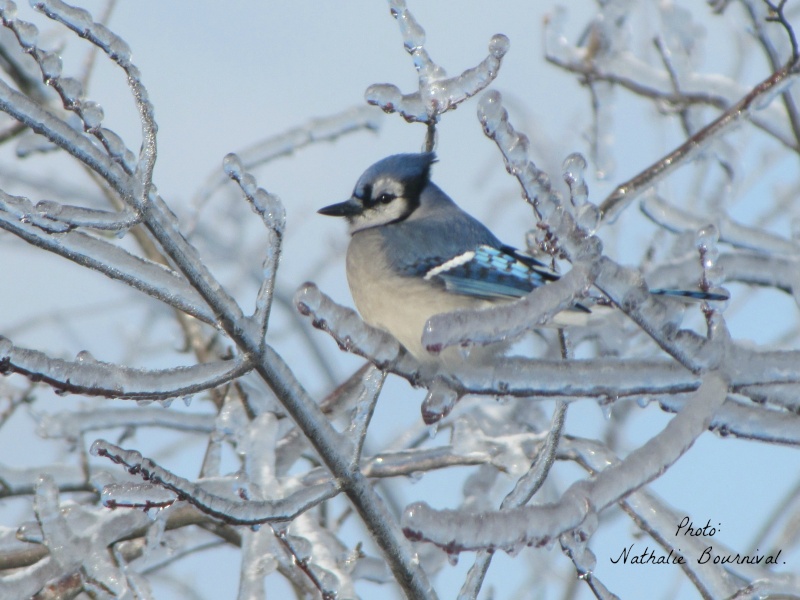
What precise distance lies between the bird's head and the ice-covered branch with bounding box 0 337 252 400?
128 centimetres

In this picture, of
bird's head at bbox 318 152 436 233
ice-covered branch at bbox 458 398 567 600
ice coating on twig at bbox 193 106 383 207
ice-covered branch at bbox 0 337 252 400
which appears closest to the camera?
ice-covered branch at bbox 0 337 252 400

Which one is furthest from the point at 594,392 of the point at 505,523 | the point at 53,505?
the point at 53,505

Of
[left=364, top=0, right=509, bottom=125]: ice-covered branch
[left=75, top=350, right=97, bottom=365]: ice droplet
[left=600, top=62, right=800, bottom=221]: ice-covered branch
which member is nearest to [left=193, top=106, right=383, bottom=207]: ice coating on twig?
[left=600, top=62, right=800, bottom=221]: ice-covered branch

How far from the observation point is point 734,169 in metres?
2.88

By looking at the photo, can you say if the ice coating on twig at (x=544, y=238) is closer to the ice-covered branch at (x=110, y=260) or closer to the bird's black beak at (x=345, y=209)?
the ice-covered branch at (x=110, y=260)

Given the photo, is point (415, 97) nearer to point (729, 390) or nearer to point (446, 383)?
point (446, 383)

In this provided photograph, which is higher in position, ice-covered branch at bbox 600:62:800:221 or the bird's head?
the bird's head

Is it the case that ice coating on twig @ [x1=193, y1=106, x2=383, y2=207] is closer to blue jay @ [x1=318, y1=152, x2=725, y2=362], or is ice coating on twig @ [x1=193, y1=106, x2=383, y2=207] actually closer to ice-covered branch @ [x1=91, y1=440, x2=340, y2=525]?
blue jay @ [x1=318, y1=152, x2=725, y2=362]

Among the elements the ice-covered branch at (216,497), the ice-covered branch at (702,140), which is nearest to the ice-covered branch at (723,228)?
the ice-covered branch at (702,140)

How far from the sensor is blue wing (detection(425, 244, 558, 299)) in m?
1.92

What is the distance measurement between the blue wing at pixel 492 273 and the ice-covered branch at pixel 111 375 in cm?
85

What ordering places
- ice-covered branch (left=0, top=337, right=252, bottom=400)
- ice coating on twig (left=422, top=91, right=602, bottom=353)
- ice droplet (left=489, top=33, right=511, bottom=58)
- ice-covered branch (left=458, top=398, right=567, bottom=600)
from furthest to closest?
ice-covered branch (left=458, top=398, right=567, bottom=600), ice droplet (left=489, top=33, right=511, bottom=58), ice-covered branch (left=0, top=337, right=252, bottom=400), ice coating on twig (left=422, top=91, right=602, bottom=353)

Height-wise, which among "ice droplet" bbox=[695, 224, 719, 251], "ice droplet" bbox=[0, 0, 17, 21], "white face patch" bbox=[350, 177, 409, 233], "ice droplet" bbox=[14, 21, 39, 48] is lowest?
"ice droplet" bbox=[695, 224, 719, 251]

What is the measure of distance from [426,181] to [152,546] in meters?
1.18
